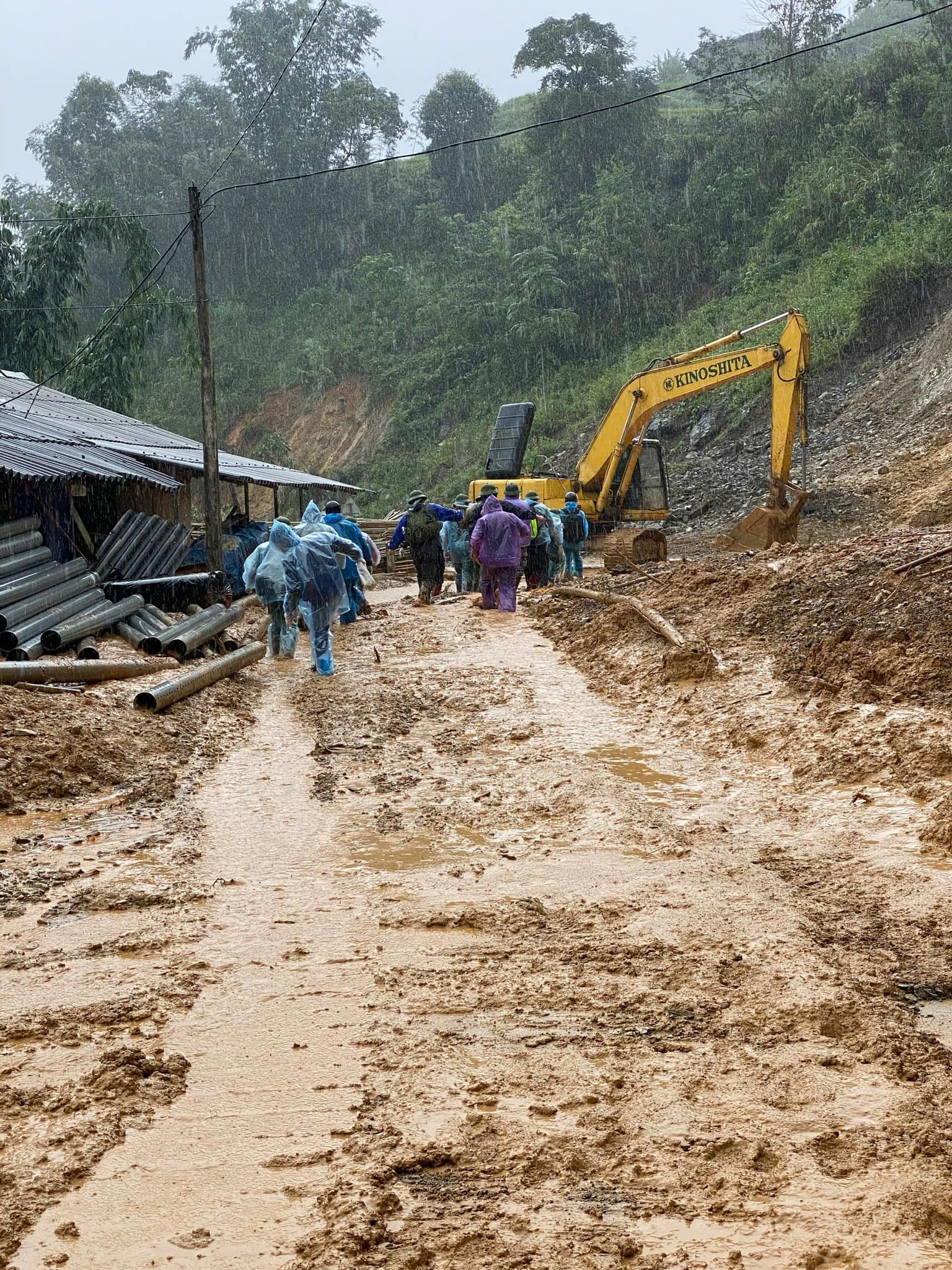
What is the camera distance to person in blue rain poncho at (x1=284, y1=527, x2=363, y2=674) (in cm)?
1153

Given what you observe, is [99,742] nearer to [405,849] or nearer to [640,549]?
[405,849]

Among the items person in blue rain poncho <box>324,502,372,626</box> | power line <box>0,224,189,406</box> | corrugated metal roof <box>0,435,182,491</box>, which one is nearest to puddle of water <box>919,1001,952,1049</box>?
person in blue rain poncho <box>324,502,372,626</box>

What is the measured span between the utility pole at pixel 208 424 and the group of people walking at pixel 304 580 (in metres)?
3.51

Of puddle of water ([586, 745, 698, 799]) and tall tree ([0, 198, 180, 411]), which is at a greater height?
tall tree ([0, 198, 180, 411])

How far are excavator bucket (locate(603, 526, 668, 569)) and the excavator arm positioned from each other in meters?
1.16

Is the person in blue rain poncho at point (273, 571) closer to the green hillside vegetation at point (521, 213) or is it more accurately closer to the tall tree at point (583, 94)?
the green hillside vegetation at point (521, 213)

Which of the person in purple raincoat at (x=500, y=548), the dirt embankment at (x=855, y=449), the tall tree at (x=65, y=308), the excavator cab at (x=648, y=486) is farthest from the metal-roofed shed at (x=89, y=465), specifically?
the dirt embankment at (x=855, y=449)

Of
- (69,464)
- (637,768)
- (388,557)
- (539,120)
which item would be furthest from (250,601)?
(539,120)

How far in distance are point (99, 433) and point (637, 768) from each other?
1543 centimetres

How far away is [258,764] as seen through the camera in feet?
26.6

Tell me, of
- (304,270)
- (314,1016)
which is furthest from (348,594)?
(304,270)

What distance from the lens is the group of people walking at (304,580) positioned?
11555mm

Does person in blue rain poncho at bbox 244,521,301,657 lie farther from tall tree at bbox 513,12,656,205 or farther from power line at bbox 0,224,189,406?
tall tree at bbox 513,12,656,205

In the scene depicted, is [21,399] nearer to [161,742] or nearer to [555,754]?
[161,742]
